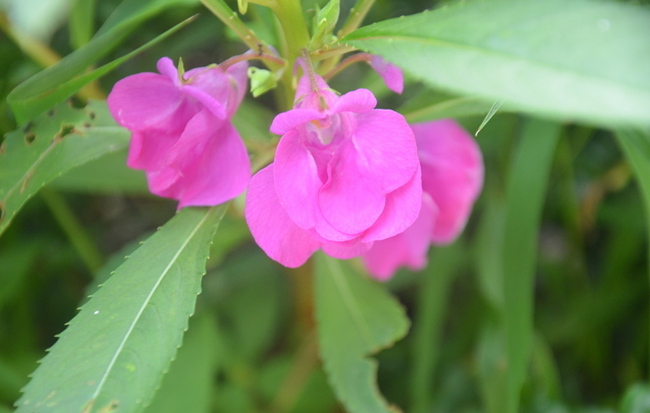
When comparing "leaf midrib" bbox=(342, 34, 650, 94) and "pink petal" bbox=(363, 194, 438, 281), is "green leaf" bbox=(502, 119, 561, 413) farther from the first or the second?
"leaf midrib" bbox=(342, 34, 650, 94)

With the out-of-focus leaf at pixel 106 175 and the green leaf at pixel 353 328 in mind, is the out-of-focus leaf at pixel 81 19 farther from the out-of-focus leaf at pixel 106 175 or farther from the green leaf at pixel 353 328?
the green leaf at pixel 353 328

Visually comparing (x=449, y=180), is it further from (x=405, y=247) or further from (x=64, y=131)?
(x=64, y=131)

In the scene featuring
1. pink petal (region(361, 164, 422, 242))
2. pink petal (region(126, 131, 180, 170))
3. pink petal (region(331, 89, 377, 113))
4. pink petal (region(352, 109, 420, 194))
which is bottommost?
pink petal (region(361, 164, 422, 242))

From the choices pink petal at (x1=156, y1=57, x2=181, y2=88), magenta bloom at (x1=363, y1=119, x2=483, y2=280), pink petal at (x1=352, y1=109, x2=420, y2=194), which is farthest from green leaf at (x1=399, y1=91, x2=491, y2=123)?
pink petal at (x1=156, y1=57, x2=181, y2=88)

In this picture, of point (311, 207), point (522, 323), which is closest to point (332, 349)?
point (522, 323)

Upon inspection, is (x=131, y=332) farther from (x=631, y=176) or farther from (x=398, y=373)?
(x=631, y=176)

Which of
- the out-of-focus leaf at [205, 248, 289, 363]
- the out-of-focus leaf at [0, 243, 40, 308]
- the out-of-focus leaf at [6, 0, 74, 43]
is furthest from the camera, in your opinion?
the out-of-focus leaf at [205, 248, 289, 363]

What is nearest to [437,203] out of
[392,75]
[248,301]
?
[392,75]
